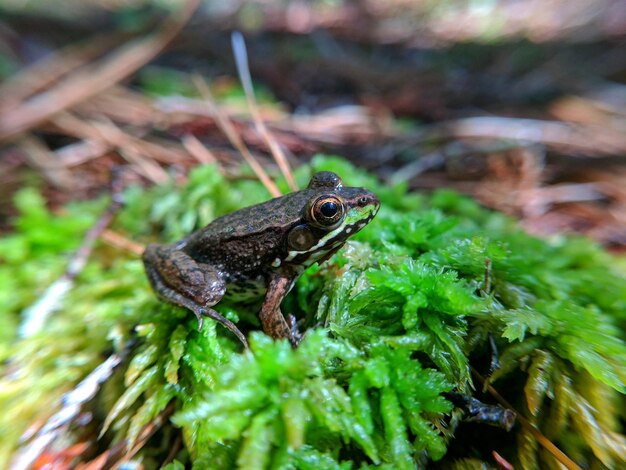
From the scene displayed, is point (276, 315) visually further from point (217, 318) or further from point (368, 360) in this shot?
point (368, 360)

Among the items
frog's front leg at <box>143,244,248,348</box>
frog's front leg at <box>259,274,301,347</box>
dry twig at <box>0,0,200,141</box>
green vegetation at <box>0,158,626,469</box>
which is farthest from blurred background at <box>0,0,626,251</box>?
frog's front leg at <box>259,274,301,347</box>

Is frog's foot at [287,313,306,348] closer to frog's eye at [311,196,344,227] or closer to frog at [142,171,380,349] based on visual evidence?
frog at [142,171,380,349]

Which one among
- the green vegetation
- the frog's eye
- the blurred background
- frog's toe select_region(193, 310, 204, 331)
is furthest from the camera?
the blurred background

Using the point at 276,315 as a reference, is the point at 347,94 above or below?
above

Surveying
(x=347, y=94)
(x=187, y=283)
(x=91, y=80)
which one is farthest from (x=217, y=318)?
(x=347, y=94)

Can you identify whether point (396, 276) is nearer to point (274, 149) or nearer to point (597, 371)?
point (597, 371)

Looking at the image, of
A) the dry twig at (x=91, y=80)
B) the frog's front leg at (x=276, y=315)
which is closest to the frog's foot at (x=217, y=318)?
the frog's front leg at (x=276, y=315)
